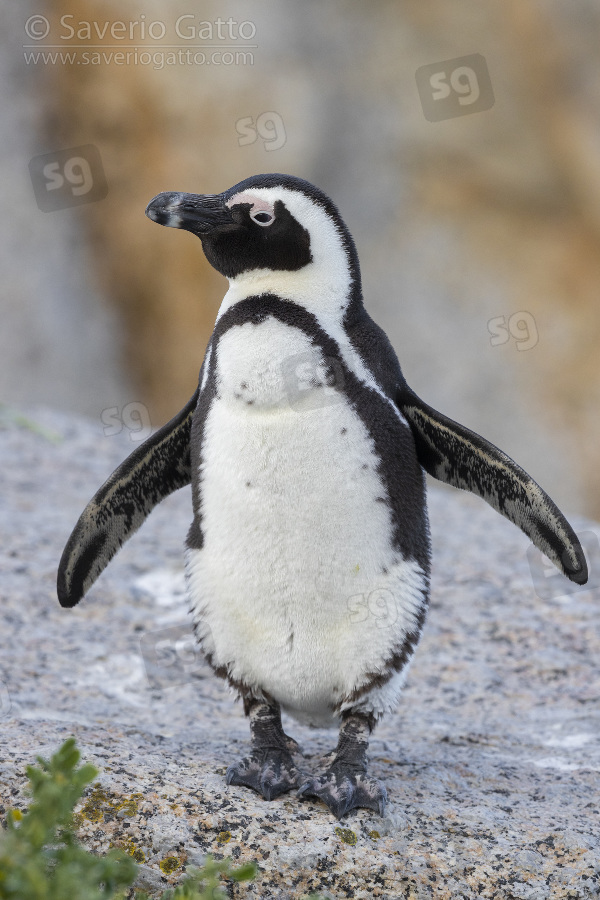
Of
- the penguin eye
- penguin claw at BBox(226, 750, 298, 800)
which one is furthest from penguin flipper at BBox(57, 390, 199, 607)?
penguin claw at BBox(226, 750, 298, 800)

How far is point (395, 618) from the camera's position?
76.1 inches

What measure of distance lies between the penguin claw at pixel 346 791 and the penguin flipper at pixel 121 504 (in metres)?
0.70

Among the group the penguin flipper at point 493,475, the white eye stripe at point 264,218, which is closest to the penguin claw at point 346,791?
the penguin flipper at point 493,475

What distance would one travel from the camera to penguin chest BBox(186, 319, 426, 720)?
6.23 ft

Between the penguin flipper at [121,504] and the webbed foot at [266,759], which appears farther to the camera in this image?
the penguin flipper at [121,504]

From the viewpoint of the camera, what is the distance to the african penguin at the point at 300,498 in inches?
74.9

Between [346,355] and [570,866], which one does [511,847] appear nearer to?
[570,866]

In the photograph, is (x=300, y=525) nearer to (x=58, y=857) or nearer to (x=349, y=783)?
(x=349, y=783)

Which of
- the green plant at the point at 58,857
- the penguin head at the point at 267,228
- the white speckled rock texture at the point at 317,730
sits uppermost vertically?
the penguin head at the point at 267,228

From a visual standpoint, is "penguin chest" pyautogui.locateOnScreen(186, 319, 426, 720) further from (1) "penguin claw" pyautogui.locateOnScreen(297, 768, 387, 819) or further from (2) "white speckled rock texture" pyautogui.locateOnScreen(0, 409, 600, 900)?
(2) "white speckled rock texture" pyautogui.locateOnScreen(0, 409, 600, 900)

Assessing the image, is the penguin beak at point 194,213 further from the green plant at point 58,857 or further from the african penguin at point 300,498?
the green plant at point 58,857

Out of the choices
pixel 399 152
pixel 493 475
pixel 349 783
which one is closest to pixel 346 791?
pixel 349 783

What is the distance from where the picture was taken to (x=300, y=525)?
1896mm

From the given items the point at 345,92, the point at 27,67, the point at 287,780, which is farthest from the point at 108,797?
the point at 27,67
